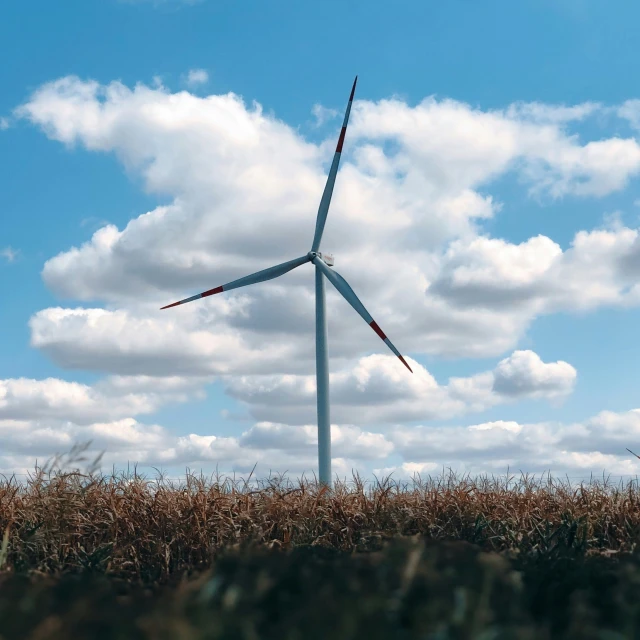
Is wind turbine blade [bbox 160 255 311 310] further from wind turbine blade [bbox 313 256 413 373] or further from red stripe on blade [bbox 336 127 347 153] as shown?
red stripe on blade [bbox 336 127 347 153]

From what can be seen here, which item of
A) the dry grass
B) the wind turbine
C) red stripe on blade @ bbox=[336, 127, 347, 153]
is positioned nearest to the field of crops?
the dry grass

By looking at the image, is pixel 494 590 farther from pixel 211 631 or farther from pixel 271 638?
pixel 211 631

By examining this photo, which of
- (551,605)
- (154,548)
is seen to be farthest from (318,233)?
(551,605)

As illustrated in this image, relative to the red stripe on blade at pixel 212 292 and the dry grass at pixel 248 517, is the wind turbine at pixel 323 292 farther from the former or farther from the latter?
the dry grass at pixel 248 517

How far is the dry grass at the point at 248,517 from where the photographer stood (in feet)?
43.4

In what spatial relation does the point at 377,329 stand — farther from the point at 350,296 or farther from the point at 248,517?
the point at 248,517

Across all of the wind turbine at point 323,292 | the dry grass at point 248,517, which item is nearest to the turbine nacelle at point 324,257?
the wind turbine at point 323,292

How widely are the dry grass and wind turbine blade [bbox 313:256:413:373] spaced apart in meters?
13.1

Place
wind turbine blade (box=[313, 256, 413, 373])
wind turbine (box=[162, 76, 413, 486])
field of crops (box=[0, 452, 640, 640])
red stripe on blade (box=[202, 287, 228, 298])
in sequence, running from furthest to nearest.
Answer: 1. red stripe on blade (box=[202, 287, 228, 298])
2. wind turbine blade (box=[313, 256, 413, 373])
3. wind turbine (box=[162, 76, 413, 486])
4. field of crops (box=[0, 452, 640, 640])

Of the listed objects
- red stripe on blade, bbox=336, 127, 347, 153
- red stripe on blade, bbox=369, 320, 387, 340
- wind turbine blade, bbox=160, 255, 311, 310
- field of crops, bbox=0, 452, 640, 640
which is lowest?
field of crops, bbox=0, 452, 640, 640

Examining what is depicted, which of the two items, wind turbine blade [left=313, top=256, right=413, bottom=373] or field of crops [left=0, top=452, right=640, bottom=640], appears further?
wind turbine blade [left=313, top=256, right=413, bottom=373]

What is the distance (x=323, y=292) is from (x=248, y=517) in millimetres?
14754

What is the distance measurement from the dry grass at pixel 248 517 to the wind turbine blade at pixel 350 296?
515 inches

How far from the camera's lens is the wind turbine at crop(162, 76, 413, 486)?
26.1 metres
